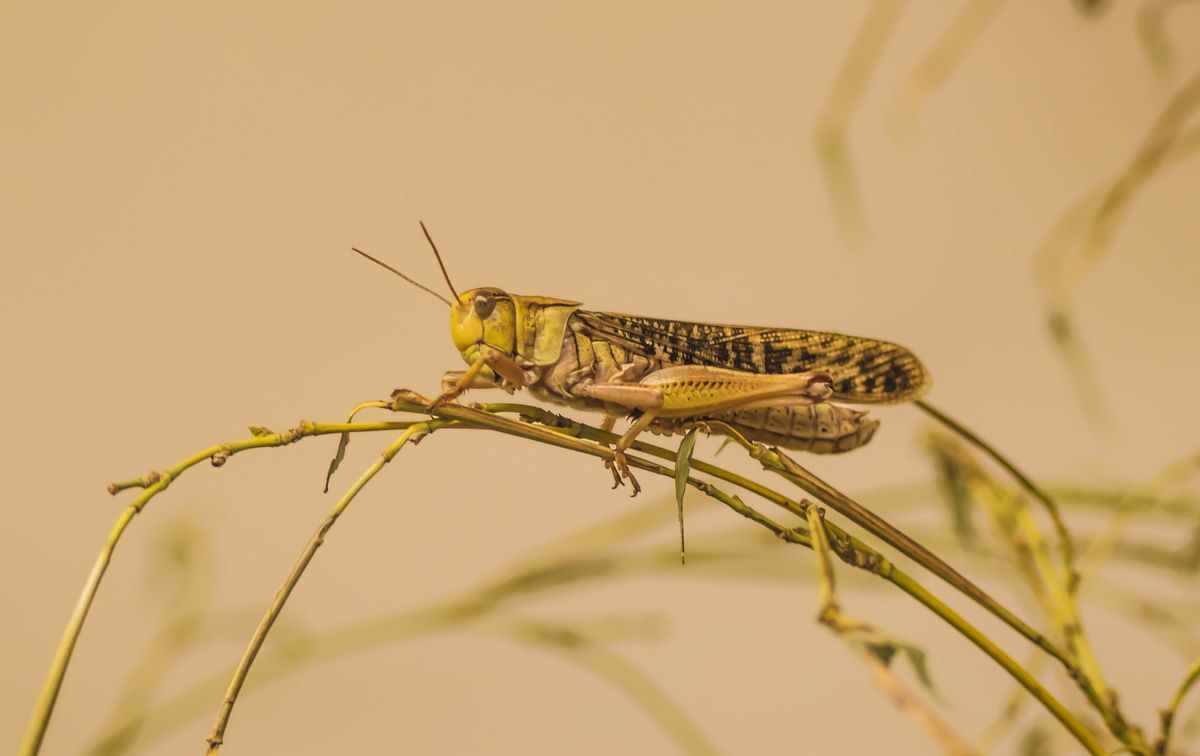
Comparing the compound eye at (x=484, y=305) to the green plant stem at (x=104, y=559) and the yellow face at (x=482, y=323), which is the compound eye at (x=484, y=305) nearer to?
the yellow face at (x=482, y=323)

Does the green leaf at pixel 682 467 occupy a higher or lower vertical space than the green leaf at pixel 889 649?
higher

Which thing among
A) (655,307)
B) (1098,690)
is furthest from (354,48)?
(1098,690)

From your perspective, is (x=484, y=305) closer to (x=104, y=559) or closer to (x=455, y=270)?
(x=104, y=559)

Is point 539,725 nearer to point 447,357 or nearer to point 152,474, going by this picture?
point 447,357

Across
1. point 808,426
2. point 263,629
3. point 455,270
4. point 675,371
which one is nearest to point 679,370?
point 675,371

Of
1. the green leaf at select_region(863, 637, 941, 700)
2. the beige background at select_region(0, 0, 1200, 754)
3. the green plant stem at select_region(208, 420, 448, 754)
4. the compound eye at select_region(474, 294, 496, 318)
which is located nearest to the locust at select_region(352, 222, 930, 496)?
the compound eye at select_region(474, 294, 496, 318)

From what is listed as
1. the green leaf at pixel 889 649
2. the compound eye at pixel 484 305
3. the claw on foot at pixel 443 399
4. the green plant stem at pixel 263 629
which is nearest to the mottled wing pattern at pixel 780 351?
the compound eye at pixel 484 305

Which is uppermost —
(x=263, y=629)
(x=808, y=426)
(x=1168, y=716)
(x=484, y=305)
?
(x=484, y=305)
